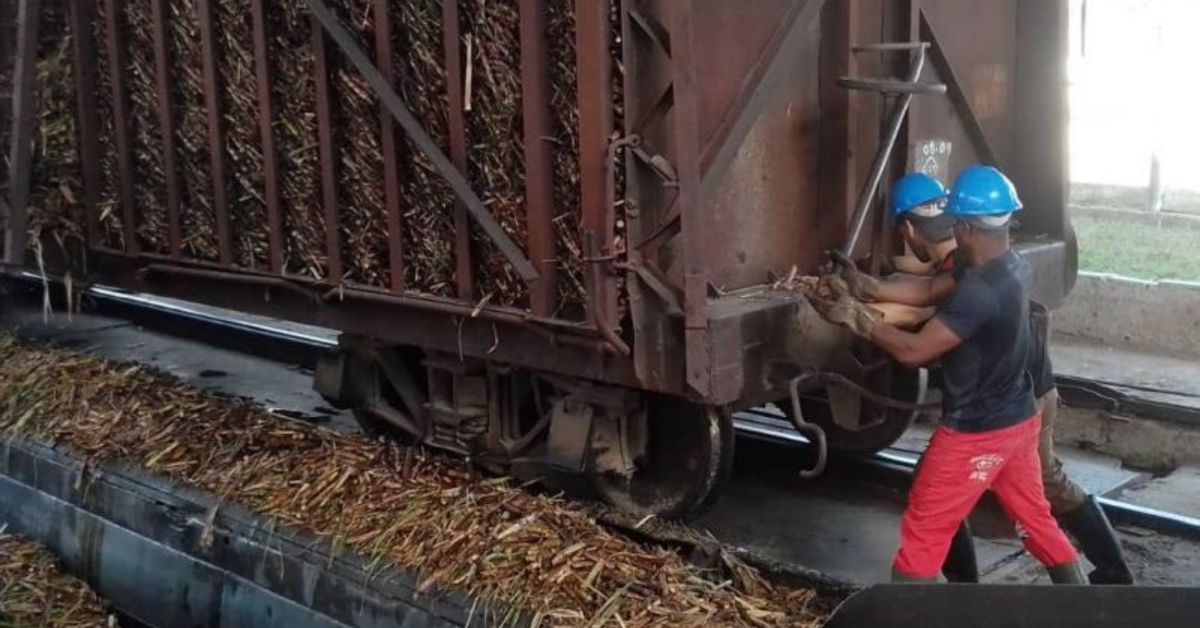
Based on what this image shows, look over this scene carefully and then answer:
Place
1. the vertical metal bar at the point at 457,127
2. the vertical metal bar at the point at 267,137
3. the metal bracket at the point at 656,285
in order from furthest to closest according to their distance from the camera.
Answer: the vertical metal bar at the point at 267,137
the vertical metal bar at the point at 457,127
the metal bracket at the point at 656,285

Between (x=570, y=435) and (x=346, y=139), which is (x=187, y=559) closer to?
(x=570, y=435)

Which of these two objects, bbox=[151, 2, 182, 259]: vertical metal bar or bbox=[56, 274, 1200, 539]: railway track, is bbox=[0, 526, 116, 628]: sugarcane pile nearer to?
bbox=[151, 2, 182, 259]: vertical metal bar

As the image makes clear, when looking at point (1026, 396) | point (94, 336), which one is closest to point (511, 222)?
point (1026, 396)

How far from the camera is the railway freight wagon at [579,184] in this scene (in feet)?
17.0

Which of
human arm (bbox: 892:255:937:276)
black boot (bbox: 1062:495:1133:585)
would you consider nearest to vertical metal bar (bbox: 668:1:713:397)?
human arm (bbox: 892:255:937:276)

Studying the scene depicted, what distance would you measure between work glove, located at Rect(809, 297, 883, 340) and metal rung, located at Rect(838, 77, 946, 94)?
1.10 meters

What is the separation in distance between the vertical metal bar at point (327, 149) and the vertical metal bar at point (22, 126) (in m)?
2.49

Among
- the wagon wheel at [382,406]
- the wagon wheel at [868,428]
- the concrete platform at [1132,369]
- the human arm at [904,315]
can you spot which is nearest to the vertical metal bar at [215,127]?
the wagon wheel at [382,406]

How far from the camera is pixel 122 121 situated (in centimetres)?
762

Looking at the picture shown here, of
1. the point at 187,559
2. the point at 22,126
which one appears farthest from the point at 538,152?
the point at 22,126

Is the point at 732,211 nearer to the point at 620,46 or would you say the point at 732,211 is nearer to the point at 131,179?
the point at 620,46

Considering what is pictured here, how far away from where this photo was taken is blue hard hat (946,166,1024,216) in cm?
468

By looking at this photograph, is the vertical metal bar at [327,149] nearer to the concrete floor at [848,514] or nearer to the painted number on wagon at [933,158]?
the concrete floor at [848,514]

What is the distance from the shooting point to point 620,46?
5.03 meters
